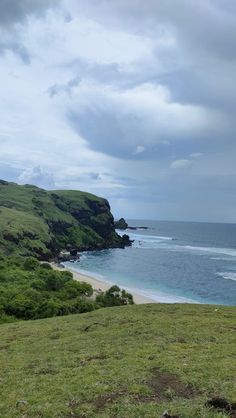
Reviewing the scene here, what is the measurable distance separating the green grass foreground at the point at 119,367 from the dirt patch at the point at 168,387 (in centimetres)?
4

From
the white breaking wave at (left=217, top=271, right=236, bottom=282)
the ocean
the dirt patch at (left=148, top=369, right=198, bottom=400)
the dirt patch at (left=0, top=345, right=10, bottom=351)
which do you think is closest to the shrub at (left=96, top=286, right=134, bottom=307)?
the ocean

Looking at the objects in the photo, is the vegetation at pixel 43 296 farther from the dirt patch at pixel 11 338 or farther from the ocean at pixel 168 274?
the ocean at pixel 168 274

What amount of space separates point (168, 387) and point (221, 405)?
2708 millimetres

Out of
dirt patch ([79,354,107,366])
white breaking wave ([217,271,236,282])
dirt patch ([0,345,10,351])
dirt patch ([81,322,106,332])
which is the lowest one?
white breaking wave ([217,271,236,282])

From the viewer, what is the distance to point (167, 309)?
119ft

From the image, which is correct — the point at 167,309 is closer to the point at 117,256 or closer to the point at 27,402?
the point at 27,402

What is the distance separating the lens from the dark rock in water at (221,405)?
44.2ft

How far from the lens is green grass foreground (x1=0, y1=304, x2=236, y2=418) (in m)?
14.4

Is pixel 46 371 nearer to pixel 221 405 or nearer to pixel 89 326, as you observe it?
pixel 221 405

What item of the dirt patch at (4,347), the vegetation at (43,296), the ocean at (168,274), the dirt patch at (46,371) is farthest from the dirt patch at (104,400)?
the ocean at (168,274)

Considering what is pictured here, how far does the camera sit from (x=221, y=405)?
1369 centimetres

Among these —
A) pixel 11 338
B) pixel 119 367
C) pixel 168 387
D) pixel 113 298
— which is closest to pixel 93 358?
pixel 119 367

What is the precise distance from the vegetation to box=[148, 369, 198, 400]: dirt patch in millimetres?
30959

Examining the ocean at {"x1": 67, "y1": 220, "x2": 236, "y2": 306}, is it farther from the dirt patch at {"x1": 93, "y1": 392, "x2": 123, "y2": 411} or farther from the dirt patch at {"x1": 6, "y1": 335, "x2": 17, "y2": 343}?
the dirt patch at {"x1": 93, "y1": 392, "x2": 123, "y2": 411}
